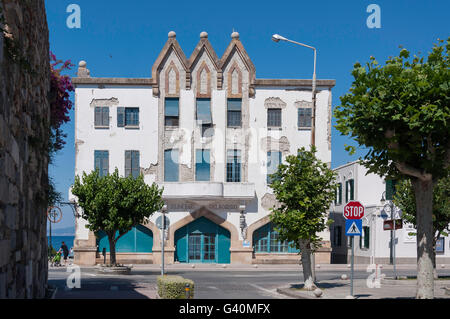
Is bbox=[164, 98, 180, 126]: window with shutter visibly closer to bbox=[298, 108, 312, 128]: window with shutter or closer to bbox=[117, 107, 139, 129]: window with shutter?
bbox=[117, 107, 139, 129]: window with shutter

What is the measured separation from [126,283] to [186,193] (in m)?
15.2

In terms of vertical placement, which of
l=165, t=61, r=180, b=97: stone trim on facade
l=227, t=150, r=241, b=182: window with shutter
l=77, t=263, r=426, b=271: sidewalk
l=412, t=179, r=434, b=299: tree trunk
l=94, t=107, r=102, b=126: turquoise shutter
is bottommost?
l=77, t=263, r=426, b=271: sidewalk

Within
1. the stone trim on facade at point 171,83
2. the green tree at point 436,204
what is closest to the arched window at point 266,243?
the stone trim on facade at point 171,83

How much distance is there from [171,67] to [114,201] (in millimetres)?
13985

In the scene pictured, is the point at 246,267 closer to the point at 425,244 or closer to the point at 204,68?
the point at 204,68

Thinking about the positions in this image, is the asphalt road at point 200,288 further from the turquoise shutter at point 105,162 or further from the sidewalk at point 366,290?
the turquoise shutter at point 105,162

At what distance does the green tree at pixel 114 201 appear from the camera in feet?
101

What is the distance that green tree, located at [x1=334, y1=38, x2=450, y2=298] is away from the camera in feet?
46.9

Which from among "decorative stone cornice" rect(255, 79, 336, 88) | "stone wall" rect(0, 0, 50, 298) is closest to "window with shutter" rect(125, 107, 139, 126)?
"decorative stone cornice" rect(255, 79, 336, 88)

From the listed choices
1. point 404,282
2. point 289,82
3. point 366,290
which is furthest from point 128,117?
point 366,290

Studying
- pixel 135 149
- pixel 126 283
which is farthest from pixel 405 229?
pixel 126 283

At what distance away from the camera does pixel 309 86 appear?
41.9 meters

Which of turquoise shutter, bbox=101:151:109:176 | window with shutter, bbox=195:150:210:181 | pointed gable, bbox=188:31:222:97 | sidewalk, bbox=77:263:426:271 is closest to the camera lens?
sidewalk, bbox=77:263:426:271

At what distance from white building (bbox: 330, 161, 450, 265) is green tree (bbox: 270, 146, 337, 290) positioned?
56.7 feet
